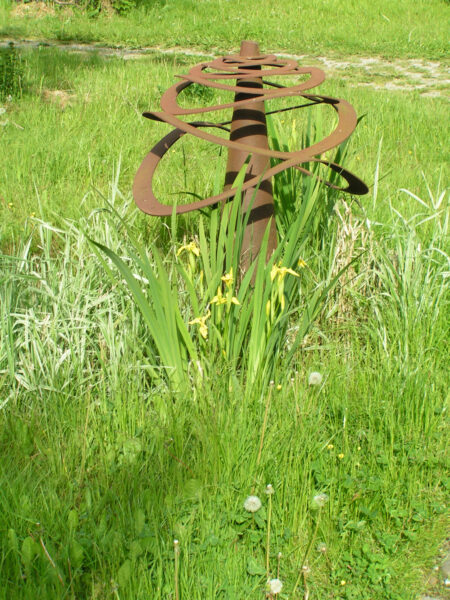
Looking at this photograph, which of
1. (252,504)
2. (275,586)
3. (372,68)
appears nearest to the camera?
(275,586)

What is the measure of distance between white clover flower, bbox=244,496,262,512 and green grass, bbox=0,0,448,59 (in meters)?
8.51

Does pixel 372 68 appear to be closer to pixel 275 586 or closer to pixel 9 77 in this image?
pixel 9 77

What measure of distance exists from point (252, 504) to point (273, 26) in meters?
10.1

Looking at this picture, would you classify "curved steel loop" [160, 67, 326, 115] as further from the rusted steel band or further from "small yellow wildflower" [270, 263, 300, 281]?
"small yellow wildflower" [270, 263, 300, 281]

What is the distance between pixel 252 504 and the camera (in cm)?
174

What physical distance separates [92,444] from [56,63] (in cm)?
579

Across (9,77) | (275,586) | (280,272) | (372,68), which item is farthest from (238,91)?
(372,68)

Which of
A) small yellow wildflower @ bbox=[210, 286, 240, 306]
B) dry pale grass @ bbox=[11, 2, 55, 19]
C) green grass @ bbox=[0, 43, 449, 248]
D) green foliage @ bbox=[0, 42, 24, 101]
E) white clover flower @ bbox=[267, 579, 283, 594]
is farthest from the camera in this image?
dry pale grass @ bbox=[11, 2, 55, 19]

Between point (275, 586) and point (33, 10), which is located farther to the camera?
point (33, 10)

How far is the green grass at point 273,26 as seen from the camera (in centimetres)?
958

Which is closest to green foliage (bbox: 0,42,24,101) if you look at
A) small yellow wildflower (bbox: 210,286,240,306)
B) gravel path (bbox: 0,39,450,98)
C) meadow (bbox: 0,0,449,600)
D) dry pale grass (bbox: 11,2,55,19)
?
meadow (bbox: 0,0,449,600)

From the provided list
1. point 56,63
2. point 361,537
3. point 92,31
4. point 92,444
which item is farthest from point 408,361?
point 92,31

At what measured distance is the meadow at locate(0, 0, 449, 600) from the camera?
1.71 meters

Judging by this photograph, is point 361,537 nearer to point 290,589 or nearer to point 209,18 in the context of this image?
point 290,589
